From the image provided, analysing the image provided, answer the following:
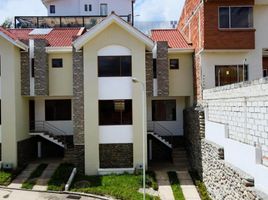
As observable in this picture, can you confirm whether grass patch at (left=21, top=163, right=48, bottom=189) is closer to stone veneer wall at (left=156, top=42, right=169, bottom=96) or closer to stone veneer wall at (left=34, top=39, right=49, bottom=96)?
stone veneer wall at (left=34, top=39, right=49, bottom=96)

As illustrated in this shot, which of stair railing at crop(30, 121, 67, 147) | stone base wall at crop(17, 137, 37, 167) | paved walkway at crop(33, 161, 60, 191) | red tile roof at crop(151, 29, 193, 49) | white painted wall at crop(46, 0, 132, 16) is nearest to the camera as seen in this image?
paved walkway at crop(33, 161, 60, 191)

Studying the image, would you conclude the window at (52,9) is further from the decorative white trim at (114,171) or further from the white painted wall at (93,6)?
the decorative white trim at (114,171)

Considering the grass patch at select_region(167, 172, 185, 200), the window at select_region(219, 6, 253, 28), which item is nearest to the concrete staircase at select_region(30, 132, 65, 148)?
the grass patch at select_region(167, 172, 185, 200)

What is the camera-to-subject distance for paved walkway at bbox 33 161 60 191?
18625 millimetres

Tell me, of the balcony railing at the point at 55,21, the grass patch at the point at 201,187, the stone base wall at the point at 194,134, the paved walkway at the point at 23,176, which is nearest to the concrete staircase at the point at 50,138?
the paved walkway at the point at 23,176

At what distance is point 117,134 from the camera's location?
2056cm

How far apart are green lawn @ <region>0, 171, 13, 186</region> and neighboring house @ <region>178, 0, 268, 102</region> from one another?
37.4ft

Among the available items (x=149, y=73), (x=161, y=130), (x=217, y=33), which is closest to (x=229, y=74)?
(x=217, y=33)

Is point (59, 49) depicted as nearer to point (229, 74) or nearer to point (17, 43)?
point (17, 43)

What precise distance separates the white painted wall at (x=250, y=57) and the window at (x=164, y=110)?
4.19 meters

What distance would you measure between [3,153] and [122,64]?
8646mm

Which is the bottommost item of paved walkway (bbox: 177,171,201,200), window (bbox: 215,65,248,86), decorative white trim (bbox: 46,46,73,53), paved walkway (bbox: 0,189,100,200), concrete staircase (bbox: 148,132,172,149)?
paved walkway (bbox: 0,189,100,200)

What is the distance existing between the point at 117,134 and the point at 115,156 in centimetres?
126

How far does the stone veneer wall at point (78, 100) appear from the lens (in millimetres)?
20359
